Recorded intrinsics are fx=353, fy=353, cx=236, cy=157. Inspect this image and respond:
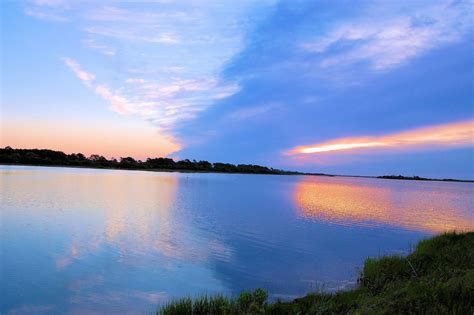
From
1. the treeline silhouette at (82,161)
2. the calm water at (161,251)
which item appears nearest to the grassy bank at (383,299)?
the calm water at (161,251)

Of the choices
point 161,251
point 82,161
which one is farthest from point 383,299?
point 82,161

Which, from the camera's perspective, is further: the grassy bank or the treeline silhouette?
the treeline silhouette

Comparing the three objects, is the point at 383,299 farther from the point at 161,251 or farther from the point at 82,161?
the point at 82,161

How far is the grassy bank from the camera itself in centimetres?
693

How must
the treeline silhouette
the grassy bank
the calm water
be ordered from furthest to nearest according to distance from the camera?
the treeline silhouette < the calm water < the grassy bank

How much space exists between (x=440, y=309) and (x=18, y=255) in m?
13.6

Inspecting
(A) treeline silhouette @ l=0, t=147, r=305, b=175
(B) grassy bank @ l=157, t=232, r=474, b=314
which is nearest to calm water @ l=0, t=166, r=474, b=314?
(B) grassy bank @ l=157, t=232, r=474, b=314

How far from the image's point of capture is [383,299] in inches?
305

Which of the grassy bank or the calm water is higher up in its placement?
the grassy bank

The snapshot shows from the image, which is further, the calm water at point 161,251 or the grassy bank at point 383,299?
the calm water at point 161,251

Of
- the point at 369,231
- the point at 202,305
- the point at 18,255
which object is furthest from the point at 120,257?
the point at 369,231

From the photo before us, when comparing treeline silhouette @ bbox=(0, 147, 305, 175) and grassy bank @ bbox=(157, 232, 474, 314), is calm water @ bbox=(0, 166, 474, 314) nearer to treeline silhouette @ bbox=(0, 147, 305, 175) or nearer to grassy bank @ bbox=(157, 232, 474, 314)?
grassy bank @ bbox=(157, 232, 474, 314)

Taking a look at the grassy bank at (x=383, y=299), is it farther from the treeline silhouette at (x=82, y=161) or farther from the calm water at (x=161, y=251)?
the treeline silhouette at (x=82, y=161)

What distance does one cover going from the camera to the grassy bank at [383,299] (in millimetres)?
6934
